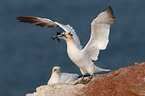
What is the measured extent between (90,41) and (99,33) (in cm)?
47

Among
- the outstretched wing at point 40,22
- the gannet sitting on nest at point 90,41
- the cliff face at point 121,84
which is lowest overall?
the cliff face at point 121,84

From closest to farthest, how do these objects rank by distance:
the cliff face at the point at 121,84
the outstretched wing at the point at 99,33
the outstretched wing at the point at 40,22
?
the cliff face at the point at 121,84, the outstretched wing at the point at 99,33, the outstretched wing at the point at 40,22

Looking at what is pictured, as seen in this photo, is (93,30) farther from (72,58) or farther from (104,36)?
(72,58)

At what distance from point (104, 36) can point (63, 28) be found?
1596 mm

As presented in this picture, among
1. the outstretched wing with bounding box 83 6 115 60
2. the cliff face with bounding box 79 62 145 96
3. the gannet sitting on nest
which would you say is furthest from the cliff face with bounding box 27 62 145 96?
the outstretched wing with bounding box 83 6 115 60

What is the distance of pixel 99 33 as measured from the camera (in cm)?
992

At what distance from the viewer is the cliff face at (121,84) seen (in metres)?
5.87

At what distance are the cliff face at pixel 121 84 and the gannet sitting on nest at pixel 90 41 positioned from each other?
90.5 inches

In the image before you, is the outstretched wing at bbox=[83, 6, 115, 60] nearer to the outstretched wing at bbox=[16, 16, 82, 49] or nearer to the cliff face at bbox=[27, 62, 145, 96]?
the outstretched wing at bbox=[16, 16, 82, 49]

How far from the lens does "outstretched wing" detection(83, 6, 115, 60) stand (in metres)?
9.46

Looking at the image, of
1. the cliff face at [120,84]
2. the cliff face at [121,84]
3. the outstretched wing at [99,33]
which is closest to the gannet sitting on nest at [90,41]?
the outstretched wing at [99,33]

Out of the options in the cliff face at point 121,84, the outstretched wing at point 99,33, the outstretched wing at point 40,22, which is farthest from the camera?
the outstretched wing at point 40,22

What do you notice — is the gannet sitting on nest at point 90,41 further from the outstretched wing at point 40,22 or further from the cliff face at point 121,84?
the cliff face at point 121,84

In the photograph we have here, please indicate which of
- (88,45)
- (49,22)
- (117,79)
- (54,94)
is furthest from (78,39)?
(117,79)
